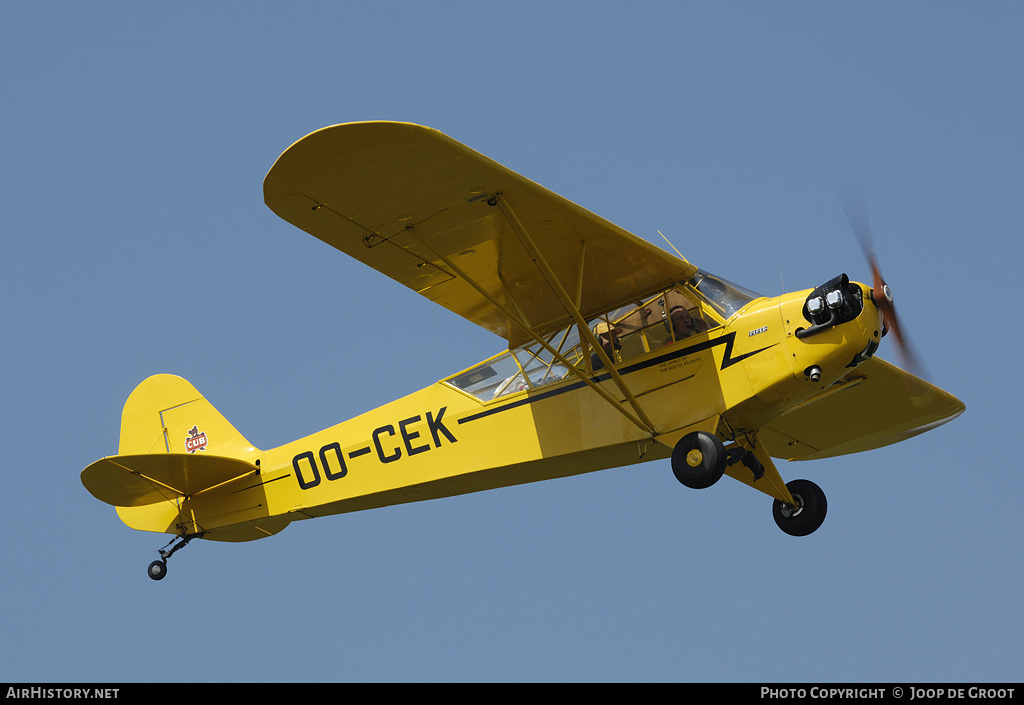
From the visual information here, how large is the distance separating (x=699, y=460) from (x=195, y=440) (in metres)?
6.47

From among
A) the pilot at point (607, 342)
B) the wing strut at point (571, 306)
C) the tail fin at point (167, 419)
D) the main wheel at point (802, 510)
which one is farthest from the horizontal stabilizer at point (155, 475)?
the main wheel at point (802, 510)

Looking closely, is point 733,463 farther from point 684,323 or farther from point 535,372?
point 535,372

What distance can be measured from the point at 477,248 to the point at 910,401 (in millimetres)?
4855

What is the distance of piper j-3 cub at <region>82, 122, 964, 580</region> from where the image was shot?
960 cm

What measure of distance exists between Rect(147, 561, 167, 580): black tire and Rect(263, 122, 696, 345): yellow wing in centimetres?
416

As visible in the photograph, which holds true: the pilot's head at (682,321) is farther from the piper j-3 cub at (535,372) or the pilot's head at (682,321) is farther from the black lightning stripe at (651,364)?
the black lightning stripe at (651,364)

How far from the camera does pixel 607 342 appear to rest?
11.0m

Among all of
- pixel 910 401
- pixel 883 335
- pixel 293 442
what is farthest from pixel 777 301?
pixel 293 442

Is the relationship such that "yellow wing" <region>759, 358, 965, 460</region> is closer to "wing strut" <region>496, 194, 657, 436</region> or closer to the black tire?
"wing strut" <region>496, 194, 657, 436</region>
